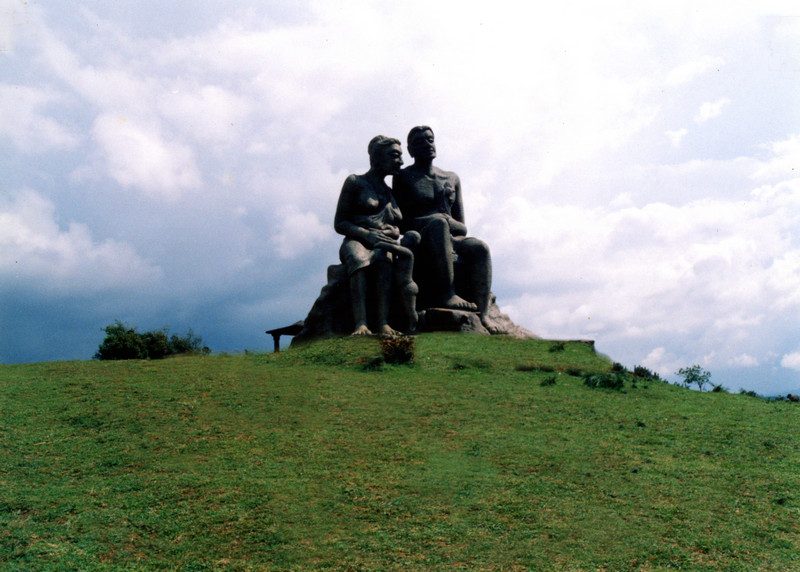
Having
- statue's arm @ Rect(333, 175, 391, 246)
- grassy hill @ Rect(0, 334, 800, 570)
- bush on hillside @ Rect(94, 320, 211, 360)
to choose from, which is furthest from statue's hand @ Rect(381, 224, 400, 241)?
bush on hillside @ Rect(94, 320, 211, 360)

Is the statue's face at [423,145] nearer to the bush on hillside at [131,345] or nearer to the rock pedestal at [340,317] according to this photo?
the rock pedestal at [340,317]

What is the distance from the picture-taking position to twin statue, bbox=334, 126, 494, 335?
465 inches

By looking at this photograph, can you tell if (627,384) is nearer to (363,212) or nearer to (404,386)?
(404,386)

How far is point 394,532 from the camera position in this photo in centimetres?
505

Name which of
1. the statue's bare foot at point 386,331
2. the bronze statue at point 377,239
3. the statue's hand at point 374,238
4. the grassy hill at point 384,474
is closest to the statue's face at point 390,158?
the bronze statue at point 377,239

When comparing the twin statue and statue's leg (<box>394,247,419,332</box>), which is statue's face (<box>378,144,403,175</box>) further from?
statue's leg (<box>394,247,419,332</box>)

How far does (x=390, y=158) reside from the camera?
12531mm

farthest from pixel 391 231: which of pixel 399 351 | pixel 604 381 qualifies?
pixel 604 381

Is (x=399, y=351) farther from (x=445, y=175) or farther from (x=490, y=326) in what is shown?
(x=445, y=175)

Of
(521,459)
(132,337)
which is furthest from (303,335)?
(132,337)

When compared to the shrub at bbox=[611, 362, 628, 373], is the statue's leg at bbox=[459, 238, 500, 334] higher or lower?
higher

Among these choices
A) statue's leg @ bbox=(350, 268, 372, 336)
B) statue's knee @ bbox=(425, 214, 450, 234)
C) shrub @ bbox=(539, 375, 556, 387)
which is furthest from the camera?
statue's knee @ bbox=(425, 214, 450, 234)

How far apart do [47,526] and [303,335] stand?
7.42 meters

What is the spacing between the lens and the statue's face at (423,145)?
13.1 meters
